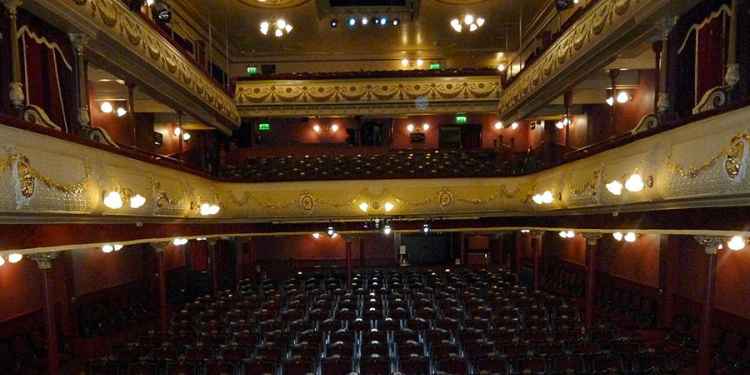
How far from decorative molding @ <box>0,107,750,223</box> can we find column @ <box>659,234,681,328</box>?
3691mm

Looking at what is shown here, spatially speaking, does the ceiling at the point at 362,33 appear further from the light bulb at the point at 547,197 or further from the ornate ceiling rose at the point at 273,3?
the light bulb at the point at 547,197

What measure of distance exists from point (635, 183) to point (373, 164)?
1398cm

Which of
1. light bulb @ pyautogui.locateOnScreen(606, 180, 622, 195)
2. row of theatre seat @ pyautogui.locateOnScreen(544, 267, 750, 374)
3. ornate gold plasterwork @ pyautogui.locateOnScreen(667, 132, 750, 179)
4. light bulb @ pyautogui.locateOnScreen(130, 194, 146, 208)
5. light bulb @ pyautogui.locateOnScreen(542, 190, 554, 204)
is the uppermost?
ornate gold plasterwork @ pyautogui.locateOnScreen(667, 132, 750, 179)

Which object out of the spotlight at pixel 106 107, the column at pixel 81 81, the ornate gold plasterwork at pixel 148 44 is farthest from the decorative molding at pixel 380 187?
the spotlight at pixel 106 107

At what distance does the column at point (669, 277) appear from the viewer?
13875 mm

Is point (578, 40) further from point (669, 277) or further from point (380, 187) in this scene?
point (380, 187)

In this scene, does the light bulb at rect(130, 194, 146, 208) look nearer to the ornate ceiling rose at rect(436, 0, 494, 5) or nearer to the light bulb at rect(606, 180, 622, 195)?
the light bulb at rect(606, 180, 622, 195)

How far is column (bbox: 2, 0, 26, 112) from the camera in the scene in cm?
721

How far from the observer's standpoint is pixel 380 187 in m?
17.3

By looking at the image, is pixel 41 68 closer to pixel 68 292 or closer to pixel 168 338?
pixel 168 338

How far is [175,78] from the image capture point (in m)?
12.9

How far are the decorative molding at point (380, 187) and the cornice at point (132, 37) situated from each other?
8.90 feet

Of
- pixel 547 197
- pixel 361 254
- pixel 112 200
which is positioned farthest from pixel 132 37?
pixel 361 254

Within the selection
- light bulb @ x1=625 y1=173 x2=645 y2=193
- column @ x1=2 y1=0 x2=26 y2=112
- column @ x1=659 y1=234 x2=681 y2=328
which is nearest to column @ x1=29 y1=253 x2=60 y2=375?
column @ x1=2 y1=0 x2=26 y2=112
